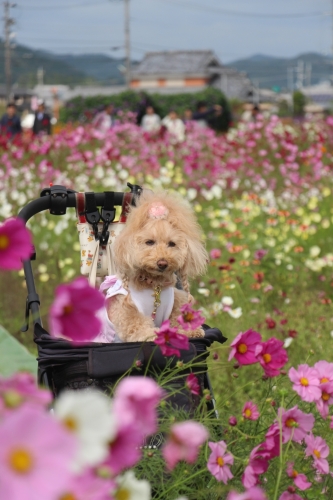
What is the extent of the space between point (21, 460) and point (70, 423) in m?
0.10

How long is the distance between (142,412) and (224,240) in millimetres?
5177

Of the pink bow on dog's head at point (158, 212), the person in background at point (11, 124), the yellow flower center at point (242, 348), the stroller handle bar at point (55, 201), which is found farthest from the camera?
the person in background at point (11, 124)

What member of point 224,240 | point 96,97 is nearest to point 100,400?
point 224,240

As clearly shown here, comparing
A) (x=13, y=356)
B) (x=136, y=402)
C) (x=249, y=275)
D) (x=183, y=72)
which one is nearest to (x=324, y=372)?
(x=136, y=402)

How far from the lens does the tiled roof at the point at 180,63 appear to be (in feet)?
258

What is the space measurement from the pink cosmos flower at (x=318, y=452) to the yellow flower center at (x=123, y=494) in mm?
778

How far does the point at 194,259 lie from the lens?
279cm

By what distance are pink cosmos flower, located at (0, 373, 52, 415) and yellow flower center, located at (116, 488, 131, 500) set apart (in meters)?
0.19

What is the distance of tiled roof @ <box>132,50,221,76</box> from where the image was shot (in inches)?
3093

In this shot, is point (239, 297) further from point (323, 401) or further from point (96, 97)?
point (96, 97)

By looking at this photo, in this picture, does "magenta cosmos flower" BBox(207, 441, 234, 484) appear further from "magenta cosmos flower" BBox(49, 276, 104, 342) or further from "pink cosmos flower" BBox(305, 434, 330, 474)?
"magenta cosmos flower" BBox(49, 276, 104, 342)

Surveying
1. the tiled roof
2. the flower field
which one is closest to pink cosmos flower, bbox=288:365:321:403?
the flower field

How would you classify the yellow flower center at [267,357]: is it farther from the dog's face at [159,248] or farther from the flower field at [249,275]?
the dog's face at [159,248]

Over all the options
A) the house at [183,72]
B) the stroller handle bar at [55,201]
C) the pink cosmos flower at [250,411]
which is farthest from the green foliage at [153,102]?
the house at [183,72]
